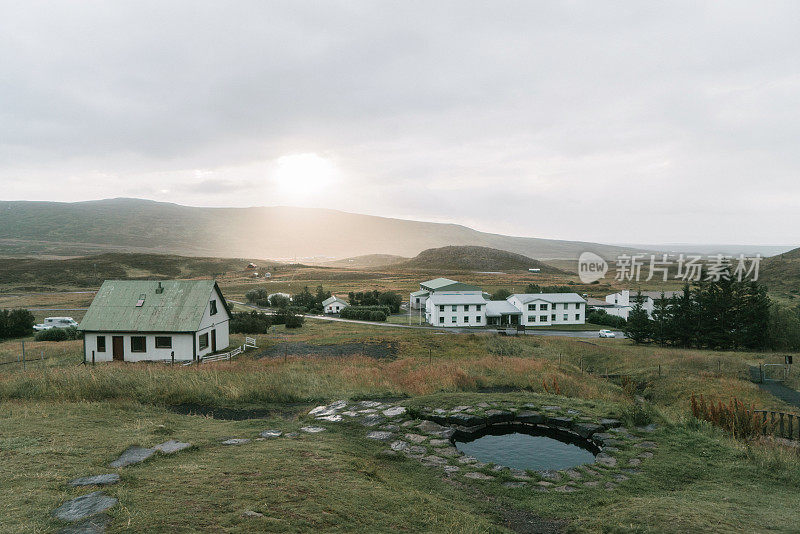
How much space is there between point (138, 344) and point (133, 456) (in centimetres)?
2272

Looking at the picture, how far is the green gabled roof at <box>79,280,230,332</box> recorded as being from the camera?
88.7ft

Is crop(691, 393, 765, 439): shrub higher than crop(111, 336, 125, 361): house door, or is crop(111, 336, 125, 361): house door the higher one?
crop(691, 393, 765, 439): shrub

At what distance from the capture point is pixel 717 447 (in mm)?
9547

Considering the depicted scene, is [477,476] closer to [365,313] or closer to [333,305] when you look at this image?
[365,313]

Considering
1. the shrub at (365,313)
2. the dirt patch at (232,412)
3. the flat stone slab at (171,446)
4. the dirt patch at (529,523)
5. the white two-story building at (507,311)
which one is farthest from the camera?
the shrub at (365,313)

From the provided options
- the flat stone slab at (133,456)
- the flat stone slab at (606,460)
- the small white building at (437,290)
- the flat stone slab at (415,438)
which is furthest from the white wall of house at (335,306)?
the flat stone slab at (606,460)

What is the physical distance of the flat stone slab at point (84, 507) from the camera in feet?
17.1

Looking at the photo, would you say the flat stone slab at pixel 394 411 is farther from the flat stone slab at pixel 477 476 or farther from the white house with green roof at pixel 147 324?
the white house with green roof at pixel 147 324

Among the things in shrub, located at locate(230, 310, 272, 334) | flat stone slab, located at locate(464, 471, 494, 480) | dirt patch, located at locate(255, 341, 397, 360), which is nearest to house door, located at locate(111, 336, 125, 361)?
dirt patch, located at locate(255, 341, 397, 360)

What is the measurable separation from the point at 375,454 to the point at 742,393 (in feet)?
57.6

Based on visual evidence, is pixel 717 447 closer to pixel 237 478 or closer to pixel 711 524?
pixel 711 524

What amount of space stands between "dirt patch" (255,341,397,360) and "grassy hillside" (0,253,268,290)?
307 ft

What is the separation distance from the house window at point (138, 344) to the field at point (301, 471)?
11643mm

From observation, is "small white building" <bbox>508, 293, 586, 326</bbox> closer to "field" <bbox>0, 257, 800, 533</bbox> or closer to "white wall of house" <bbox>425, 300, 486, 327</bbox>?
"white wall of house" <bbox>425, 300, 486, 327</bbox>
